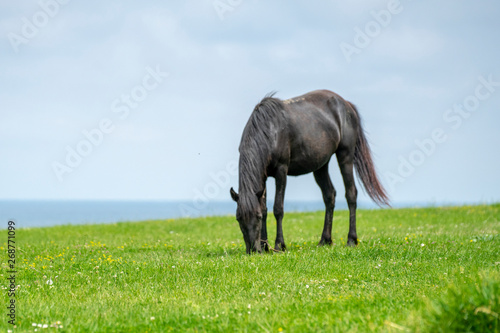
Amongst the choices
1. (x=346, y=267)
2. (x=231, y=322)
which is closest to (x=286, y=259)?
(x=346, y=267)

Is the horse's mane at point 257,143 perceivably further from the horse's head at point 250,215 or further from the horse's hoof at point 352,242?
the horse's hoof at point 352,242

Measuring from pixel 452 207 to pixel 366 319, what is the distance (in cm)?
2068

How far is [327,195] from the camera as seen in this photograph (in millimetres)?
12656

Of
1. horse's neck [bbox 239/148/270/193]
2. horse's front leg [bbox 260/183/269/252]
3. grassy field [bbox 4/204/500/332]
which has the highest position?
horse's neck [bbox 239/148/270/193]

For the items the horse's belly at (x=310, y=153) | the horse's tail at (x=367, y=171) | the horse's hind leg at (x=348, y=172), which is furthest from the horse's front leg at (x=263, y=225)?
the horse's tail at (x=367, y=171)

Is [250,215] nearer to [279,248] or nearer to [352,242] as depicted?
[279,248]

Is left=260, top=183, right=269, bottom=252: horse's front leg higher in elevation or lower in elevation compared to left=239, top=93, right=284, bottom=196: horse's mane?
lower

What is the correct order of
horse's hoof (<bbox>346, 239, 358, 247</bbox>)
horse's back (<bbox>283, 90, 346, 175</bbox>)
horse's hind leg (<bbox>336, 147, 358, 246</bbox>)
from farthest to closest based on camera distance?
horse's hind leg (<bbox>336, 147, 358, 246</bbox>), horse's hoof (<bbox>346, 239, 358, 247</bbox>), horse's back (<bbox>283, 90, 346, 175</bbox>)

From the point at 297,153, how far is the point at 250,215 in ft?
7.64

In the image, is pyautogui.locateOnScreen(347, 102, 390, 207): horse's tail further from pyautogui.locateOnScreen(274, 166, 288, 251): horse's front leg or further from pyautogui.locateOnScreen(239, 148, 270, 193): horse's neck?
pyautogui.locateOnScreen(239, 148, 270, 193): horse's neck

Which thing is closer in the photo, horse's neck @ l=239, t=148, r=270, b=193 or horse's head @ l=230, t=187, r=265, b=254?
horse's head @ l=230, t=187, r=265, b=254

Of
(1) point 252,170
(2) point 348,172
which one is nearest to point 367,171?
(2) point 348,172

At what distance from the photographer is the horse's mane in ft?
33.1

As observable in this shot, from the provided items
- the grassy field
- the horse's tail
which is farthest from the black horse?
the grassy field
